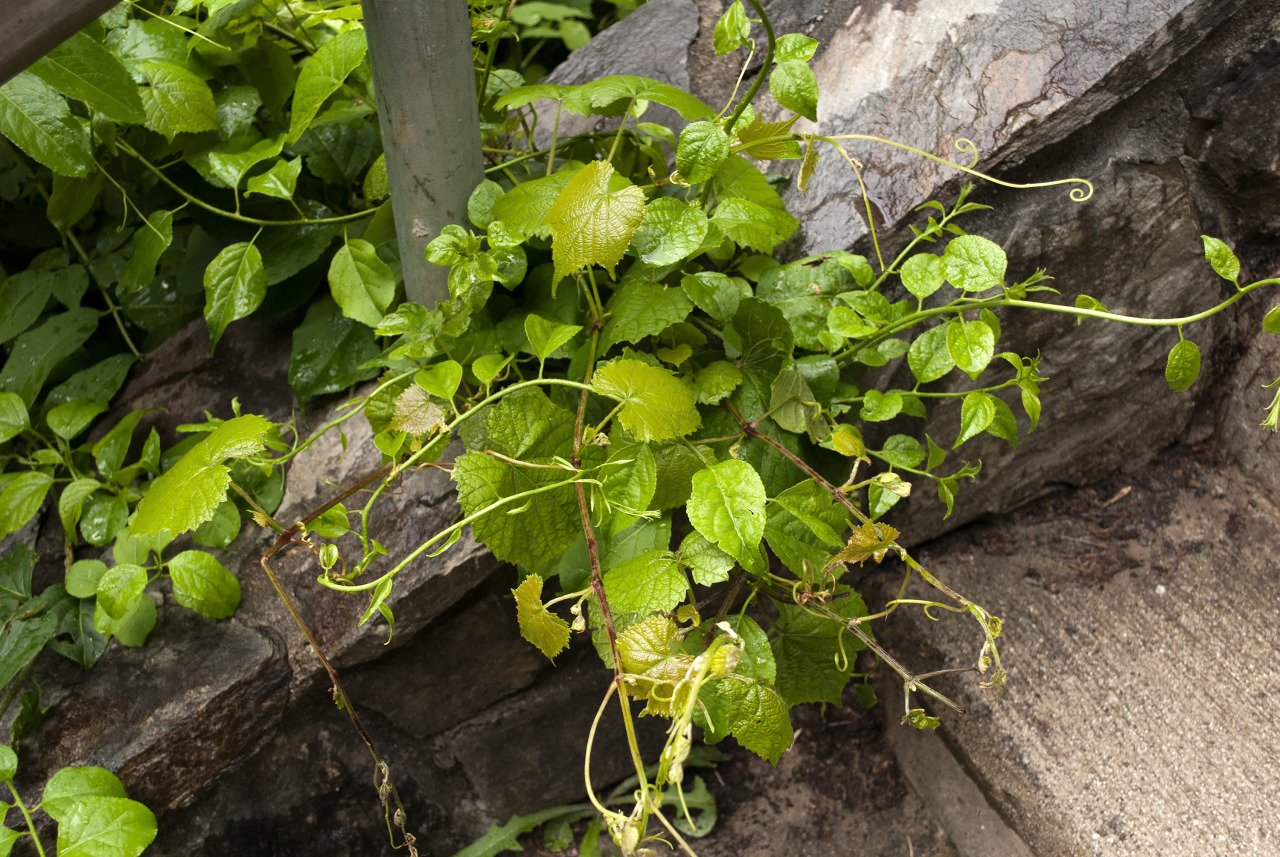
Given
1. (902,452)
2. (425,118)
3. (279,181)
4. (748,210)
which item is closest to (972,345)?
(902,452)

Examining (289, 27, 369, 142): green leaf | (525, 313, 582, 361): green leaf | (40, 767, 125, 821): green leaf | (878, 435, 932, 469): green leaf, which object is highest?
(289, 27, 369, 142): green leaf

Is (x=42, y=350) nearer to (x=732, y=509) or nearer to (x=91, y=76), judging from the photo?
(x=91, y=76)

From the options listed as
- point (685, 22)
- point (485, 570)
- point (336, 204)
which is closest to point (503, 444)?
point (485, 570)

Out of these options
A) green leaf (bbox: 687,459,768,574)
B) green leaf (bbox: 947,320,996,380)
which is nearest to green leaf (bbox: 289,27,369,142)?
green leaf (bbox: 687,459,768,574)

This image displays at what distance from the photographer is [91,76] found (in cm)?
98

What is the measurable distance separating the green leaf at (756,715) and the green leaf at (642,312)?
39 cm

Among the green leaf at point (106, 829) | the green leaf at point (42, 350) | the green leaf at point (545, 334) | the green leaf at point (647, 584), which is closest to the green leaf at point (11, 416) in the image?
the green leaf at point (42, 350)

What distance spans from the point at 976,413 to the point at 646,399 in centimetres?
39

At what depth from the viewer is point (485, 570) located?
1.17 meters

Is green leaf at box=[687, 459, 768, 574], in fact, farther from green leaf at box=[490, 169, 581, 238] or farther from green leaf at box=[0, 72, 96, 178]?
green leaf at box=[0, 72, 96, 178]

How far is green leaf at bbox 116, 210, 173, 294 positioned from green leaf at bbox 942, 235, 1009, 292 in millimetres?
1040

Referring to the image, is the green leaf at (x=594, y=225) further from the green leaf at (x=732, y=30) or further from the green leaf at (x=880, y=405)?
the green leaf at (x=880, y=405)

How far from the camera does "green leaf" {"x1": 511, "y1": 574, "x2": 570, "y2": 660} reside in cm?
78

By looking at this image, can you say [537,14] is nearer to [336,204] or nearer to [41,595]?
[336,204]
